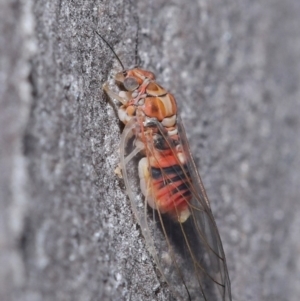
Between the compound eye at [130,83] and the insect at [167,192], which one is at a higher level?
the compound eye at [130,83]

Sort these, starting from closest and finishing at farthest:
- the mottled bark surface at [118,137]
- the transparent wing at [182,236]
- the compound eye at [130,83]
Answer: the mottled bark surface at [118,137]
the transparent wing at [182,236]
the compound eye at [130,83]

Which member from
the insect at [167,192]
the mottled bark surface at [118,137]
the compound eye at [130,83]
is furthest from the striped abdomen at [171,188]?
the compound eye at [130,83]

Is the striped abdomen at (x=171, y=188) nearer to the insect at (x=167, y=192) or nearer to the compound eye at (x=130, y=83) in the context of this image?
the insect at (x=167, y=192)

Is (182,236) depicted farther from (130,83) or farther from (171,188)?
(130,83)

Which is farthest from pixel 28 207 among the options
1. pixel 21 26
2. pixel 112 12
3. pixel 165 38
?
pixel 165 38

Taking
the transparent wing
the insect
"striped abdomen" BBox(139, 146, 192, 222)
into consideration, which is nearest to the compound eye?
the insect

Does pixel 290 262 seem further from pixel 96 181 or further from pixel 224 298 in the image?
pixel 96 181

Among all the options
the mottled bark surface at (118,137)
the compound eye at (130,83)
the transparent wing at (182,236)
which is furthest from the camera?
the compound eye at (130,83)

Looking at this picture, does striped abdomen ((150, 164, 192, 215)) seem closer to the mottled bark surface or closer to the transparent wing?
the transparent wing

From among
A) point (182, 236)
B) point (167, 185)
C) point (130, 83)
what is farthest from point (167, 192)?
point (130, 83)

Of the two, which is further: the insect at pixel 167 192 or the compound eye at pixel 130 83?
the compound eye at pixel 130 83
